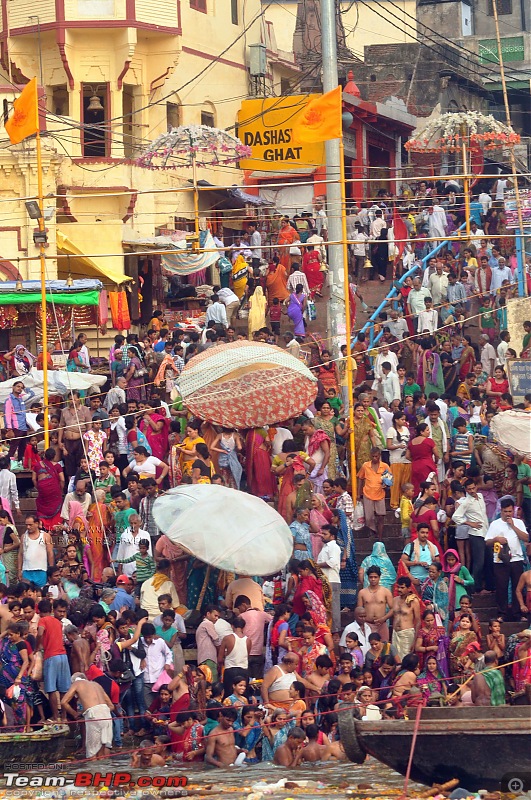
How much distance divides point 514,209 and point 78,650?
16.0 m

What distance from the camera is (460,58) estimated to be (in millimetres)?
50031

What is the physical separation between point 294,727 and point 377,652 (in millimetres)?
1598

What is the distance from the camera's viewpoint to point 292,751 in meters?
15.6

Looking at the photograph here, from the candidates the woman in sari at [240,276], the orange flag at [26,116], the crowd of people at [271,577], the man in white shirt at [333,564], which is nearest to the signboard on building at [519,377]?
the crowd of people at [271,577]

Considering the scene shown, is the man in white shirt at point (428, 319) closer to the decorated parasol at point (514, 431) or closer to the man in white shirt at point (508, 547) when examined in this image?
the decorated parasol at point (514, 431)

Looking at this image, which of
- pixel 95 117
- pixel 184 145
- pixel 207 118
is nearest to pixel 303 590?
A: pixel 184 145

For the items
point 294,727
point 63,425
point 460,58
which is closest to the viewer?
point 294,727

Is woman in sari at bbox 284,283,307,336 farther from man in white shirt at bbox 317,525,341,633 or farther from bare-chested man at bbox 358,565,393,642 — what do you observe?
bare-chested man at bbox 358,565,393,642

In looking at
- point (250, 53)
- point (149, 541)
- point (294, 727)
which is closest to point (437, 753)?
point (294, 727)

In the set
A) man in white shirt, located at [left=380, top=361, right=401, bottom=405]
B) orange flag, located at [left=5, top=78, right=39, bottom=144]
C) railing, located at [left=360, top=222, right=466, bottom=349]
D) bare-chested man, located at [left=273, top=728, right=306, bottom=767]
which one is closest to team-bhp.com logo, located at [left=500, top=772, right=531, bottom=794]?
bare-chested man, located at [left=273, top=728, right=306, bottom=767]

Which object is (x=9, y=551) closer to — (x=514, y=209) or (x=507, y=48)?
(x=514, y=209)

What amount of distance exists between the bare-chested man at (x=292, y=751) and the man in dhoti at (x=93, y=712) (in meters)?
1.88

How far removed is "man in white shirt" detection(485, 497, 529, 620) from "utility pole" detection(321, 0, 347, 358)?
5.86 meters

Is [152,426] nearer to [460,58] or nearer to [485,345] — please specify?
[485,345]
